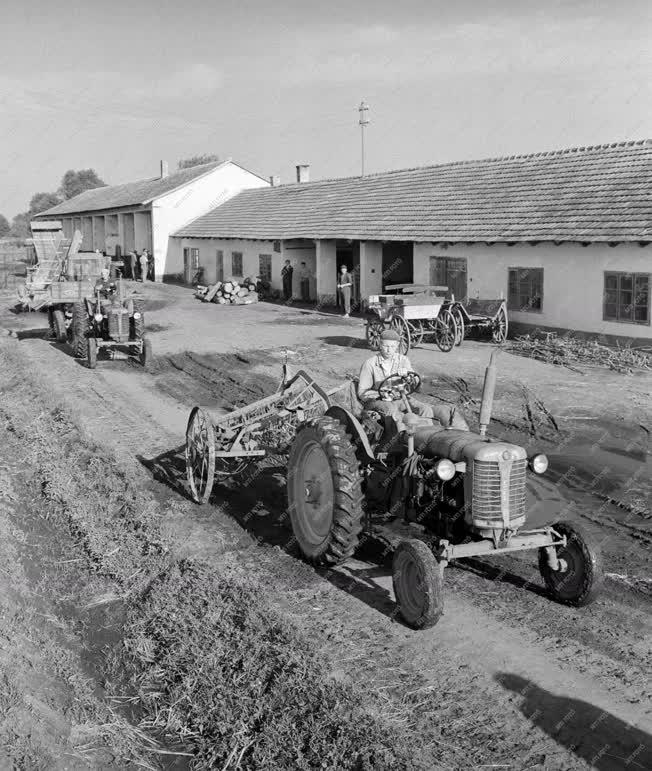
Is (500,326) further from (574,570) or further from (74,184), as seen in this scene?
(74,184)

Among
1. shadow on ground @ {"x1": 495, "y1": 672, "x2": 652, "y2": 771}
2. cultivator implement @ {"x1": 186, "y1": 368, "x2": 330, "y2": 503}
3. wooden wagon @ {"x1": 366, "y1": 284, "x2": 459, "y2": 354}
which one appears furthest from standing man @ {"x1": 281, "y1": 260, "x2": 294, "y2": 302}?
shadow on ground @ {"x1": 495, "y1": 672, "x2": 652, "y2": 771}

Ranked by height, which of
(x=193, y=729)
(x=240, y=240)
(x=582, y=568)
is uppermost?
(x=240, y=240)

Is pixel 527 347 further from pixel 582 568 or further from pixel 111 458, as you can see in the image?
pixel 582 568

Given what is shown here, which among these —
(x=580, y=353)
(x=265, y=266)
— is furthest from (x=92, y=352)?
(x=265, y=266)

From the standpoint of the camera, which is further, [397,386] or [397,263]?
[397,263]

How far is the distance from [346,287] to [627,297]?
946cm

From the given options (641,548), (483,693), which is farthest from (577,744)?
(641,548)

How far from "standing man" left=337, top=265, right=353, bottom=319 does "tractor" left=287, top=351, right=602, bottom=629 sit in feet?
57.9

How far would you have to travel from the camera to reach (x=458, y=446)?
555cm

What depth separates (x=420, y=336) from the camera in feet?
58.1

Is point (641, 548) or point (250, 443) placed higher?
point (250, 443)

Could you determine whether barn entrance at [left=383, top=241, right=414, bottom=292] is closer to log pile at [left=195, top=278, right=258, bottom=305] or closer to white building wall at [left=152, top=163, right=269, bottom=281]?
log pile at [left=195, top=278, right=258, bottom=305]

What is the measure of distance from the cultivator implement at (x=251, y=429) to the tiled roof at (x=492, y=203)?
10.4 m

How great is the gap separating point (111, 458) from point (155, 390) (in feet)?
13.8
